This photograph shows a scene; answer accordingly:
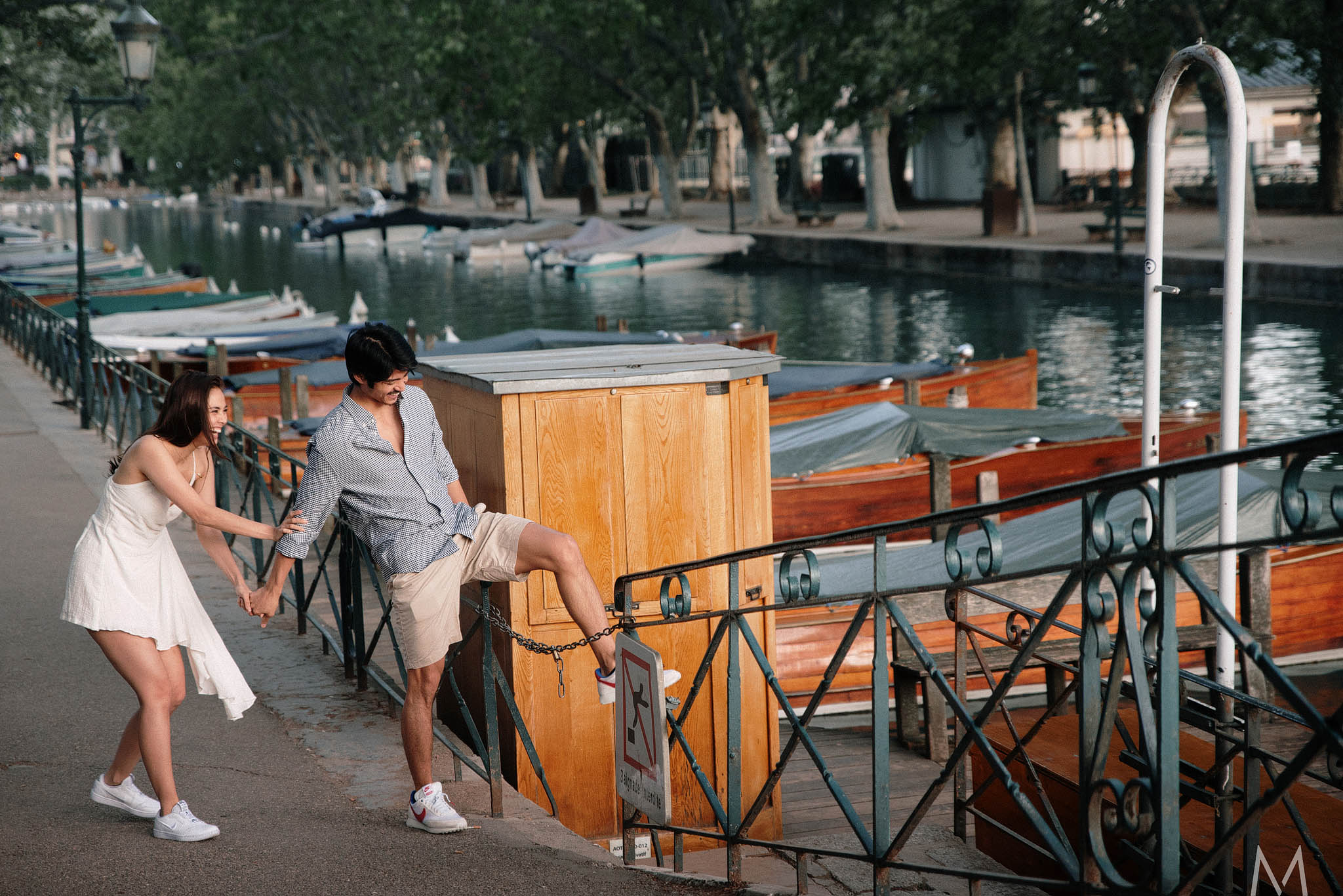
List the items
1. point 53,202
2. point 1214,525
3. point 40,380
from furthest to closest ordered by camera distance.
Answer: point 53,202
point 40,380
point 1214,525

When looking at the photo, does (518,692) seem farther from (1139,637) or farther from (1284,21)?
(1284,21)

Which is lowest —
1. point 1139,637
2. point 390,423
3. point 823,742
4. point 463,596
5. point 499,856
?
point 823,742

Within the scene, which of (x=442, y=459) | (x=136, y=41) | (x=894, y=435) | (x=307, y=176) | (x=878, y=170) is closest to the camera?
(x=442, y=459)

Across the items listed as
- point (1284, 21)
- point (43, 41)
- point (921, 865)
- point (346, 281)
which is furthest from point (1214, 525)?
point (346, 281)

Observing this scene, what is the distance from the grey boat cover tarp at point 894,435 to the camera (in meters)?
12.2

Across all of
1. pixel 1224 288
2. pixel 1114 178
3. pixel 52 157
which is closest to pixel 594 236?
pixel 1114 178

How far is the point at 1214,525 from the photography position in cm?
860

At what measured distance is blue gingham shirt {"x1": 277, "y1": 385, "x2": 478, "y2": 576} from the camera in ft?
14.0

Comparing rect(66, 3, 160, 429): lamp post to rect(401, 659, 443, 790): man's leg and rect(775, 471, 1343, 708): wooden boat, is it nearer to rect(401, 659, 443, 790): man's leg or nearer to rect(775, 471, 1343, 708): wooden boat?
rect(775, 471, 1343, 708): wooden boat

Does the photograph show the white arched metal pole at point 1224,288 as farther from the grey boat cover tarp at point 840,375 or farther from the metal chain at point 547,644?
the grey boat cover tarp at point 840,375

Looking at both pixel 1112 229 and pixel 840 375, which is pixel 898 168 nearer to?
pixel 1112 229

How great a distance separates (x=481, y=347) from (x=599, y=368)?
1121cm

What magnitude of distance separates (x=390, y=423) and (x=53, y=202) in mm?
123344

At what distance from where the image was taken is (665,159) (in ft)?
158
